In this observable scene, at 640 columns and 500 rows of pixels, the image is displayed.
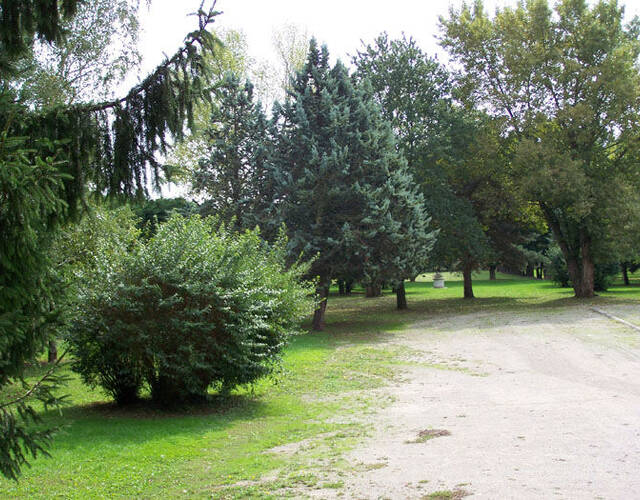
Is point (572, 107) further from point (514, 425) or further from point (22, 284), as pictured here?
point (22, 284)

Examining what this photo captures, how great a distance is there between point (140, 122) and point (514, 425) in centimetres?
585

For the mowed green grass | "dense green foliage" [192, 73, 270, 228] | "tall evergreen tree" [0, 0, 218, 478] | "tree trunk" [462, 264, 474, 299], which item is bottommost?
the mowed green grass

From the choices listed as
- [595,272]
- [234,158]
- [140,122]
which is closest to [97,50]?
[234,158]

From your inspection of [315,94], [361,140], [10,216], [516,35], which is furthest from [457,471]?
[516,35]

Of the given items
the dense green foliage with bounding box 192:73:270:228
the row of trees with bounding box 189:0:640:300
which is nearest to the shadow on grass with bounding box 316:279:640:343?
the row of trees with bounding box 189:0:640:300

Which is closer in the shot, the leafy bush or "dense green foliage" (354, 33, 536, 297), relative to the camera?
the leafy bush

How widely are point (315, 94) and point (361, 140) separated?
2.71m

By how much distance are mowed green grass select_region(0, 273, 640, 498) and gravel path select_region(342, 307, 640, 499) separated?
0.55m

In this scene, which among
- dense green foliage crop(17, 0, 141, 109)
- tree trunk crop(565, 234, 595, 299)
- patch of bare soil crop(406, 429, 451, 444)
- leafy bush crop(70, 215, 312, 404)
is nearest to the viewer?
patch of bare soil crop(406, 429, 451, 444)

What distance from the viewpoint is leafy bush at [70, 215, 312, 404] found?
9.32m

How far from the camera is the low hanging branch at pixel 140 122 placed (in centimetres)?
574

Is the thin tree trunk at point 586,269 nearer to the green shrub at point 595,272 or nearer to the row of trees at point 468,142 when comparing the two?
the row of trees at point 468,142

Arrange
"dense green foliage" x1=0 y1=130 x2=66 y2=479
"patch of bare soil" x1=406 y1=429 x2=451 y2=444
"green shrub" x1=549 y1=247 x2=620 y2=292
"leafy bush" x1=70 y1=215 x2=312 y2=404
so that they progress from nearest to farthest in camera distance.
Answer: "dense green foliage" x1=0 y1=130 x2=66 y2=479 → "patch of bare soil" x1=406 y1=429 x2=451 y2=444 → "leafy bush" x1=70 y1=215 x2=312 y2=404 → "green shrub" x1=549 y1=247 x2=620 y2=292

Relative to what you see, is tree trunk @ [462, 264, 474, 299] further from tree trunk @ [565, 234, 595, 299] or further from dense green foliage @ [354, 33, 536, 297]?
tree trunk @ [565, 234, 595, 299]
